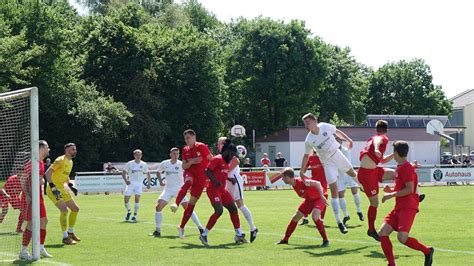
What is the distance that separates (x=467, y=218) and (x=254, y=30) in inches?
2418

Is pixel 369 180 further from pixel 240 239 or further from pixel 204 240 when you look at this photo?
pixel 204 240

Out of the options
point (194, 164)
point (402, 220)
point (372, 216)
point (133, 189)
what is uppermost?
point (194, 164)

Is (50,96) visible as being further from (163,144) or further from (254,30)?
(254,30)

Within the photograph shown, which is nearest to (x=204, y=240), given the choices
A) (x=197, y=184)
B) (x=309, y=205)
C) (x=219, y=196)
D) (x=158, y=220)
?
(x=219, y=196)

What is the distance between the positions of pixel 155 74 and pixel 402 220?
56308 millimetres

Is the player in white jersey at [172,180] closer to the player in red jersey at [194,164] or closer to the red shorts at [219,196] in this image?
the player in red jersey at [194,164]

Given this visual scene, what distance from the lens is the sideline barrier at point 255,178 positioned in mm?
44125

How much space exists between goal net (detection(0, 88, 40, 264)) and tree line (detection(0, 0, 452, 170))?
112 feet

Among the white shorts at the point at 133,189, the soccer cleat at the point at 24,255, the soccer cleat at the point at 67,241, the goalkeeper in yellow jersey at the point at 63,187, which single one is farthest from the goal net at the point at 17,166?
the white shorts at the point at 133,189

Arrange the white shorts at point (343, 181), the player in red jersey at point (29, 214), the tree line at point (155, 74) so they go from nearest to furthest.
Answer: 1. the player in red jersey at point (29, 214)
2. the white shorts at point (343, 181)
3. the tree line at point (155, 74)

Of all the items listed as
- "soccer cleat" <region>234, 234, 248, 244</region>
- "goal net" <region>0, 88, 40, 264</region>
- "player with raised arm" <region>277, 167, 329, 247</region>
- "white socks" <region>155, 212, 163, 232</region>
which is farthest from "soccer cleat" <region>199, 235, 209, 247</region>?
"goal net" <region>0, 88, 40, 264</region>

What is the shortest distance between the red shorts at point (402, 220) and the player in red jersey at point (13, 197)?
7449mm

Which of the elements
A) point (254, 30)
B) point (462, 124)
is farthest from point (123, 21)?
point (462, 124)

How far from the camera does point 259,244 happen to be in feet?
54.0
